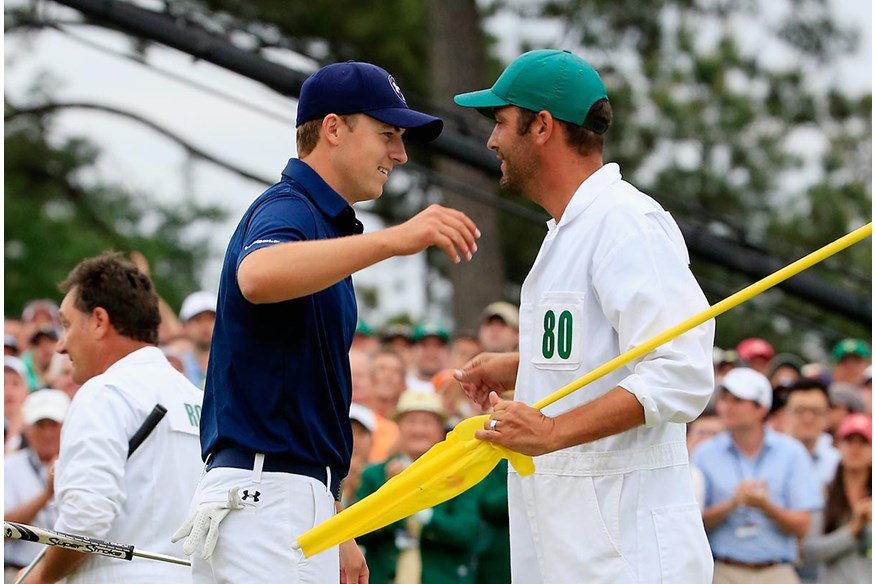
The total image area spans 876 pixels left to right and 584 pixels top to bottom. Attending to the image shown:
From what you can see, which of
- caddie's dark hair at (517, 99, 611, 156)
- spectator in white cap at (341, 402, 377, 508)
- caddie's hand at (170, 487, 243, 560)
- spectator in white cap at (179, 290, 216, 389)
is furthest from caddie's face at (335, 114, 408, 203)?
spectator in white cap at (179, 290, 216, 389)

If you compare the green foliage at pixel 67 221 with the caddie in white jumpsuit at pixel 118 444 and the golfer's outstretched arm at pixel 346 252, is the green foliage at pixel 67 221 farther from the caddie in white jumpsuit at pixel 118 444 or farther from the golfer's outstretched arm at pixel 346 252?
the golfer's outstretched arm at pixel 346 252

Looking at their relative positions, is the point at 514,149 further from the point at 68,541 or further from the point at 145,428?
the point at 68,541

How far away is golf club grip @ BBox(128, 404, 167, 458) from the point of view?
5.38 m

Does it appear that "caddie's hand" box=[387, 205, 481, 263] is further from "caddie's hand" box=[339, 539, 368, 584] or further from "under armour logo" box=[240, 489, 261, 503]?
"caddie's hand" box=[339, 539, 368, 584]

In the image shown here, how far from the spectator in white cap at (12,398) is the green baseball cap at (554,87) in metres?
5.70

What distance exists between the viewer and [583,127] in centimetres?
459

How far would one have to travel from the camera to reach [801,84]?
915 inches

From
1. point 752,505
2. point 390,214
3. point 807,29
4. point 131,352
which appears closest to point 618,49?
point 807,29

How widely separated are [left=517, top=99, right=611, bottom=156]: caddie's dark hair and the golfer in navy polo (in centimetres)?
32

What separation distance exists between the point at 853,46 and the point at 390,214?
22.8 feet

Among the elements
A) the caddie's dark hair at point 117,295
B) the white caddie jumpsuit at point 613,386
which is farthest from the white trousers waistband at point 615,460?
the caddie's dark hair at point 117,295

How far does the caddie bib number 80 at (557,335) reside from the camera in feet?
14.3

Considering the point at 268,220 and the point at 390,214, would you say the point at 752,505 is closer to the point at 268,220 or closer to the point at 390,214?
the point at 268,220

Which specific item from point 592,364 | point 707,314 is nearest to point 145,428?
point 592,364
